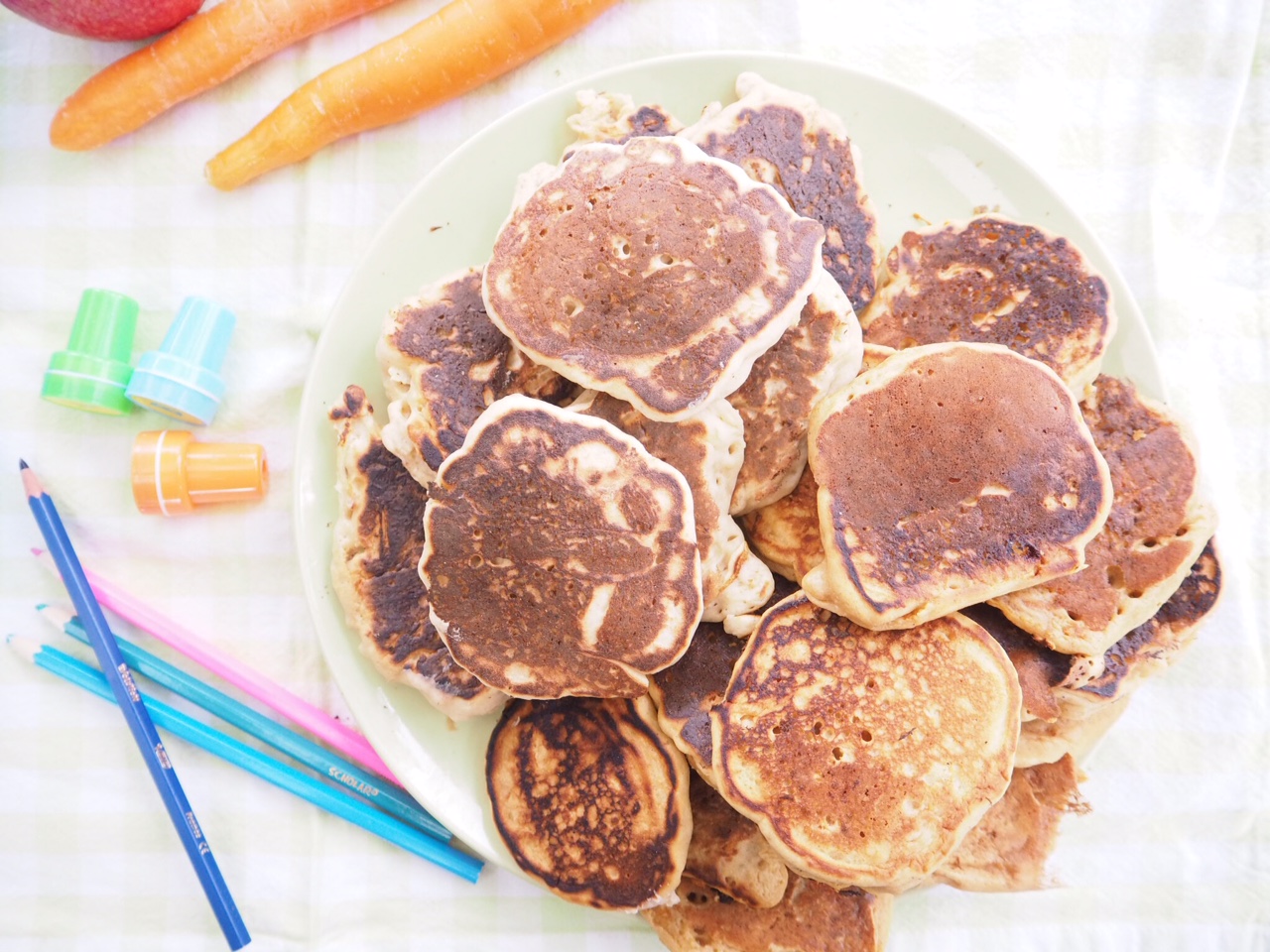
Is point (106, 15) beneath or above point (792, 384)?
above

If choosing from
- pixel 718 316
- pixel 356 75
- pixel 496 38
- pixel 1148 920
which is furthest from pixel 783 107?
pixel 1148 920

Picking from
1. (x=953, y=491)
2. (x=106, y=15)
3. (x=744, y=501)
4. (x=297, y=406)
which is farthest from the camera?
(x=297, y=406)

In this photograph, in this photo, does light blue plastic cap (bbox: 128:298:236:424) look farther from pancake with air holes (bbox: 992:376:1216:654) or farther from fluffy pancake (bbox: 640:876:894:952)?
pancake with air holes (bbox: 992:376:1216:654)

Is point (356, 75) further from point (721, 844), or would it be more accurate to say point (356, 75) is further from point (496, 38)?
point (721, 844)

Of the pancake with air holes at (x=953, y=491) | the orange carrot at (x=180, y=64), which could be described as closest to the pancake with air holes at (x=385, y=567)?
the pancake with air holes at (x=953, y=491)

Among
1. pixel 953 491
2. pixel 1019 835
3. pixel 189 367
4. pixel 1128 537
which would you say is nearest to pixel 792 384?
pixel 953 491

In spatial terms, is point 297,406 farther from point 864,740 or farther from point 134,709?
point 864,740

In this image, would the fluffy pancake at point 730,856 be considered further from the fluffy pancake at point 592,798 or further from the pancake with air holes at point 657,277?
the pancake with air holes at point 657,277
